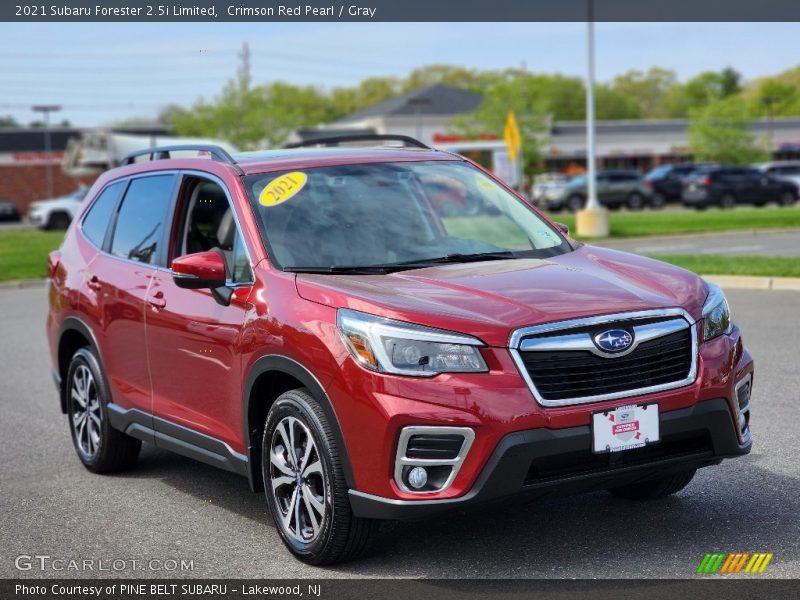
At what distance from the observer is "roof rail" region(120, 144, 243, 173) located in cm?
611

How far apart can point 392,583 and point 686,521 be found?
5.03 feet

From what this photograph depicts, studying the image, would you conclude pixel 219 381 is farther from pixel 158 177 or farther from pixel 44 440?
pixel 44 440

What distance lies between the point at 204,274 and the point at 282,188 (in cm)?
69

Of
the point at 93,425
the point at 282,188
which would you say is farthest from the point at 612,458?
the point at 93,425

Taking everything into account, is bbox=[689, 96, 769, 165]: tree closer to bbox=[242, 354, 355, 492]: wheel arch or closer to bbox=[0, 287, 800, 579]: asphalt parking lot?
bbox=[0, 287, 800, 579]: asphalt parking lot

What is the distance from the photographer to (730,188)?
4728cm

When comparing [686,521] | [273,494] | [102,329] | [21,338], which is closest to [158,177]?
[102,329]

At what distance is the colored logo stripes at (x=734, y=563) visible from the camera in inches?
184

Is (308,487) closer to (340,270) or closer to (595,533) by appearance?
(340,270)

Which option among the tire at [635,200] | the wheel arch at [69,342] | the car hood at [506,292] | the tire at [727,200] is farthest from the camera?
the tire at [635,200]

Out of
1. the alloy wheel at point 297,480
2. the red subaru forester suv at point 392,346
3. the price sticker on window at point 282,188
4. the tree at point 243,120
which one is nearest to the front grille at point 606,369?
the red subaru forester suv at point 392,346

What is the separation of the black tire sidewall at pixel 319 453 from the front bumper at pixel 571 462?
0.46 feet

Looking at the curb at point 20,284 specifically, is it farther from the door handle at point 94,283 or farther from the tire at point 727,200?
the tire at point 727,200

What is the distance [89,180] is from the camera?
73.1 meters
